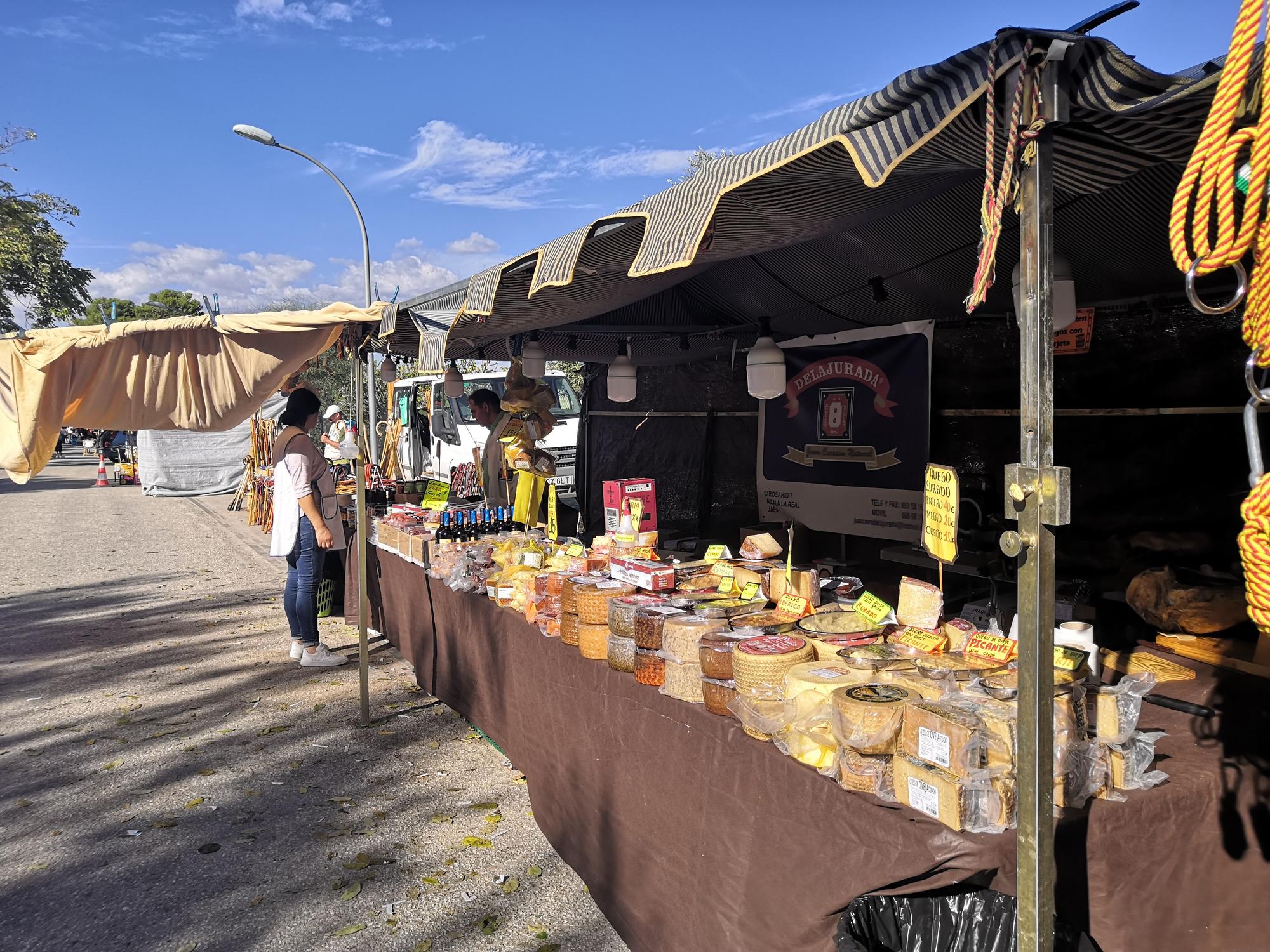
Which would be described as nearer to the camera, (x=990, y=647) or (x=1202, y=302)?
(x=1202, y=302)

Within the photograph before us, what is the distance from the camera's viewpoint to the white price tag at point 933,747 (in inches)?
70.7

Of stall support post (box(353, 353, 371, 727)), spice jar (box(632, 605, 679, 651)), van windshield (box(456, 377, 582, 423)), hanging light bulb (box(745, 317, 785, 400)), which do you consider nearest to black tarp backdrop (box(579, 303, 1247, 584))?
hanging light bulb (box(745, 317, 785, 400))

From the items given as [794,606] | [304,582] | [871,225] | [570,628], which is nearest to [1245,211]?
[794,606]

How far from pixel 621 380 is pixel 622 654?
383 centimetres

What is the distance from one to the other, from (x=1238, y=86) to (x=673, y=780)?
86.4 inches

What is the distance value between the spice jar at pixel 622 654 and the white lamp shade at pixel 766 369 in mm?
2572

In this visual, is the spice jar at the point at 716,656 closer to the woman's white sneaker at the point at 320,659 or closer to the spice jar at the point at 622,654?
the spice jar at the point at 622,654

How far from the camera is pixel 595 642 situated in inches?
120

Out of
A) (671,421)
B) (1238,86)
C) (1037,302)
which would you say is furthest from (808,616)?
(671,421)

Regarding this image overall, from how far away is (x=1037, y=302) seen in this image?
5.11ft

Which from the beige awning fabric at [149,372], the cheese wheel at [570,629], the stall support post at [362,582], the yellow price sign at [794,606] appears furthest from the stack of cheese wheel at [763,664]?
the beige awning fabric at [149,372]

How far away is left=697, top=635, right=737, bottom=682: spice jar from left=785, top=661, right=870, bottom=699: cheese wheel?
0.21 meters

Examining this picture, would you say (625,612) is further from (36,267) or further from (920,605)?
(36,267)

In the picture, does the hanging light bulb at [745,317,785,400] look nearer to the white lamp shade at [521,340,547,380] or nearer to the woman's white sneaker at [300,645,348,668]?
the white lamp shade at [521,340,547,380]
